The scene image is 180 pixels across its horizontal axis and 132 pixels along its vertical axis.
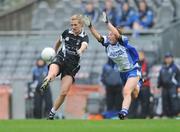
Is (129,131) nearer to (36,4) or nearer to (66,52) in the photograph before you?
(66,52)

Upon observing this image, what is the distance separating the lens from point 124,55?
690 inches

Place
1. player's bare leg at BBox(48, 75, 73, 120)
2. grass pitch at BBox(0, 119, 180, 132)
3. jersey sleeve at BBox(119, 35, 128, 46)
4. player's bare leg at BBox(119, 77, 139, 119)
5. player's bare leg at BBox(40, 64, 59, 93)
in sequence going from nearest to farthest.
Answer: grass pitch at BBox(0, 119, 180, 132)
player's bare leg at BBox(119, 77, 139, 119)
player's bare leg at BBox(40, 64, 59, 93)
jersey sleeve at BBox(119, 35, 128, 46)
player's bare leg at BBox(48, 75, 73, 120)

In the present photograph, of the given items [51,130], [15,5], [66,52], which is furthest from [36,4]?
[51,130]

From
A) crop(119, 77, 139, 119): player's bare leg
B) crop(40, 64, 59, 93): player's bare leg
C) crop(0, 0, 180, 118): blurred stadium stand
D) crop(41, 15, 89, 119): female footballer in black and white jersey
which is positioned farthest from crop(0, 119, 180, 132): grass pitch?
crop(0, 0, 180, 118): blurred stadium stand

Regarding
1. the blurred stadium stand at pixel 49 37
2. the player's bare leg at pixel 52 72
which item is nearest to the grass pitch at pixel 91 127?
the player's bare leg at pixel 52 72

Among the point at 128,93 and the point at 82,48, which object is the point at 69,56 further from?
the point at 128,93

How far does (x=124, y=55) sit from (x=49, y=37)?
10487 mm

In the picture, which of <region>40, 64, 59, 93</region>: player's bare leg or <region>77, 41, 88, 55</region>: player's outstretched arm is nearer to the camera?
<region>40, 64, 59, 93</region>: player's bare leg

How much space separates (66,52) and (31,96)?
7042 millimetres

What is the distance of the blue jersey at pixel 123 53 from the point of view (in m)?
17.4

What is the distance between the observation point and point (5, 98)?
24672mm

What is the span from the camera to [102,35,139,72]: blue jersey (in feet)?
57.1

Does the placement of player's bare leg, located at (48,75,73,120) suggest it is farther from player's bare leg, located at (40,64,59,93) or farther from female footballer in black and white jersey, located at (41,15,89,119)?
player's bare leg, located at (40,64,59,93)

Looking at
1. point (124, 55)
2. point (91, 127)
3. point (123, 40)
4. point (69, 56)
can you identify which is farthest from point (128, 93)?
point (91, 127)
